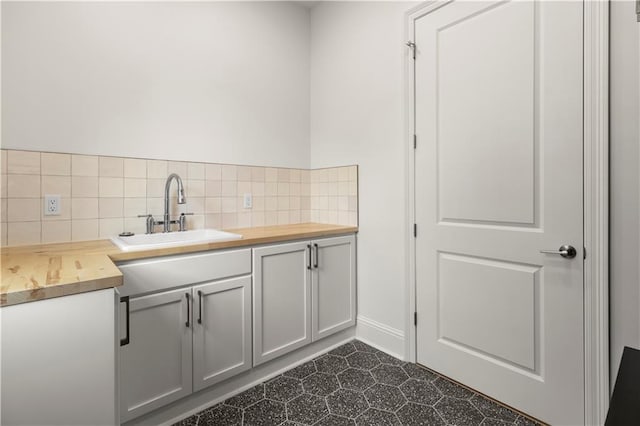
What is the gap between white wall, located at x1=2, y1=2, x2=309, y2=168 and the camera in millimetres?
1664

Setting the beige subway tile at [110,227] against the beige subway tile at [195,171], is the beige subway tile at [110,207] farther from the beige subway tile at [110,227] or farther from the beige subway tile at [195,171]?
the beige subway tile at [195,171]

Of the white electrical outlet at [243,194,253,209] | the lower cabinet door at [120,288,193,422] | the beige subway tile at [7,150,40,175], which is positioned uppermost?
the beige subway tile at [7,150,40,175]

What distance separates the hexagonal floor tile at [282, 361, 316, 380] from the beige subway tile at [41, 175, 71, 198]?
5.37 ft

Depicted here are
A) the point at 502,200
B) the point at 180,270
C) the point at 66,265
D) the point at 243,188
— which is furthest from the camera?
the point at 243,188

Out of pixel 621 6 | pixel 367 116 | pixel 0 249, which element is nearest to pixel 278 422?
pixel 0 249

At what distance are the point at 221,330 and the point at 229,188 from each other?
41.2 inches

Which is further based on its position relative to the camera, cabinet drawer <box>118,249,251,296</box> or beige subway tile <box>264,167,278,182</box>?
beige subway tile <box>264,167,278,182</box>

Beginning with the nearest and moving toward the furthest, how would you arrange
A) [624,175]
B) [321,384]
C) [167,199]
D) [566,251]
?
[624,175] < [566,251] < [321,384] < [167,199]

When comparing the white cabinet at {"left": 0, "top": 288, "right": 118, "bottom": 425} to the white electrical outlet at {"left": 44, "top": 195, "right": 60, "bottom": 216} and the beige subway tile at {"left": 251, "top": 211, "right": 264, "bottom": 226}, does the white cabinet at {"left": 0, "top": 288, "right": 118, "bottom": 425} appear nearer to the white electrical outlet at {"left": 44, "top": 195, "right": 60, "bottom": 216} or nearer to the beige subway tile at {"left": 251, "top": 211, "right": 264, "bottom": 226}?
the white electrical outlet at {"left": 44, "top": 195, "right": 60, "bottom": 216}

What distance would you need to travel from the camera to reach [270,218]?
2.63 metres

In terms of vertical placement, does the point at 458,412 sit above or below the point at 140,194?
below

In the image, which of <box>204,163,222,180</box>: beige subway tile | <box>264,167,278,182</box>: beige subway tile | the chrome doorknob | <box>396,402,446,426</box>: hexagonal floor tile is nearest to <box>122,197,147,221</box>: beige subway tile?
<box>204,163,222,180</box>: beige subway tile

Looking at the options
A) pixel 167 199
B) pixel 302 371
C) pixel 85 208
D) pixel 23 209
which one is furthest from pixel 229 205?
pixel 302 371

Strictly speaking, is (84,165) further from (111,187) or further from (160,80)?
(160,80)
